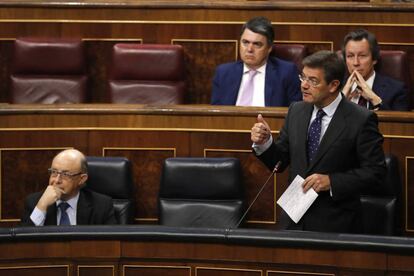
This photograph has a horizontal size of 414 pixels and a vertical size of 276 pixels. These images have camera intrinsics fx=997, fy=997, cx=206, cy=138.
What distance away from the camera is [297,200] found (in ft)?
6.49

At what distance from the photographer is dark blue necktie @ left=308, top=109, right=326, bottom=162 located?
1996 mm

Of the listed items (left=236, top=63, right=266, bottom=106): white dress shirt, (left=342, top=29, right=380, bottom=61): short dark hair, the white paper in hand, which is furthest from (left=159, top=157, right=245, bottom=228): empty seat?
(left=342, top=29, right=380, bottom=61): short dark hair

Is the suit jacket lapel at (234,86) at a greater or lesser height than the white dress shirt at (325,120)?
greater

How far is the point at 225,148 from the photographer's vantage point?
94.2 inches

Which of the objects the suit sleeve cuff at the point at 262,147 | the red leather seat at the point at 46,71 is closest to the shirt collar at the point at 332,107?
the suit sleeve cuff at the point at 262,147

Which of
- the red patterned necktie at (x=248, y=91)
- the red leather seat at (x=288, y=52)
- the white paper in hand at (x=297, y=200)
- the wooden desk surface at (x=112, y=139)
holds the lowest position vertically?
the white paper in hand at (x=297, y=200)

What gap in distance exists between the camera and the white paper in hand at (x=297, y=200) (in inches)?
77.4

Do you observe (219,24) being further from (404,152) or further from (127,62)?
(404,152)

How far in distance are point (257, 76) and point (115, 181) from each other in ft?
1.93

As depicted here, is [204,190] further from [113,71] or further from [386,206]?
[113,71]

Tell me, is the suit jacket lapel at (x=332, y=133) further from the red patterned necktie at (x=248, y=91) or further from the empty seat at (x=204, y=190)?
the red patterned necktie at (x=248, y=91)

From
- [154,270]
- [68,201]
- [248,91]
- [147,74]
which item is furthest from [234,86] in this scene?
[154,270]

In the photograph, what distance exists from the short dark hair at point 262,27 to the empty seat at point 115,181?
584 mm

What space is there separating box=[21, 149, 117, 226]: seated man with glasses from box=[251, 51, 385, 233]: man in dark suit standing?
42 centimetres
